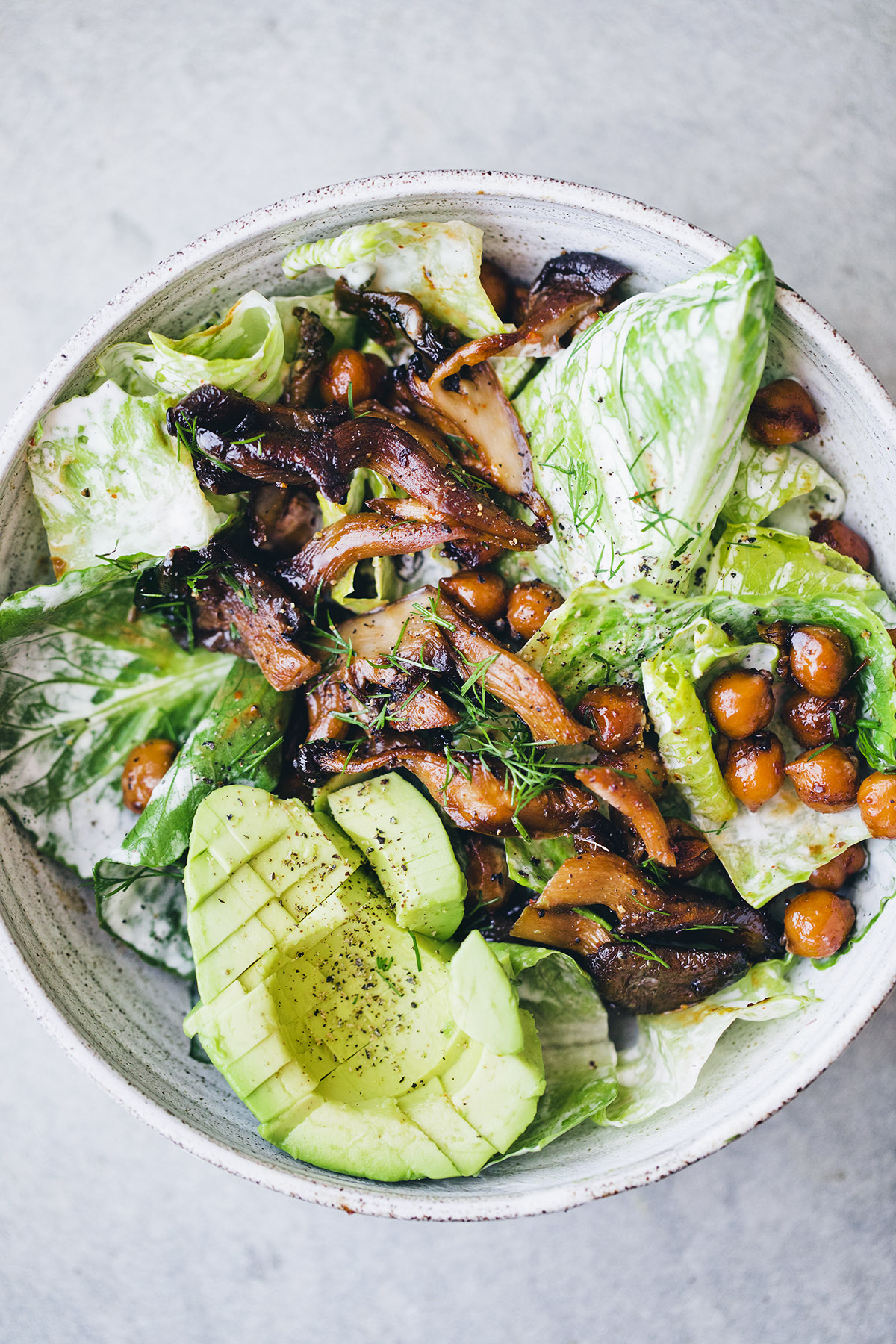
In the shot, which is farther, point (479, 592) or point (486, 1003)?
point (479, 592)

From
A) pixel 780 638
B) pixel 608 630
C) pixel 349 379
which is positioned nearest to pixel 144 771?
pixel 349 379

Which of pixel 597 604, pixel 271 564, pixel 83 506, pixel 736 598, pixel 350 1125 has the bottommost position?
pixel 350 1125

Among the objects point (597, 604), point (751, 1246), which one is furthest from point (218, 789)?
point (751, 1246)

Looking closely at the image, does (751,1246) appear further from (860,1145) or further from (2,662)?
(2,662)

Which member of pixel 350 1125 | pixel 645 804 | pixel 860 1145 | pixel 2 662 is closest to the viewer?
pixel 350 1125

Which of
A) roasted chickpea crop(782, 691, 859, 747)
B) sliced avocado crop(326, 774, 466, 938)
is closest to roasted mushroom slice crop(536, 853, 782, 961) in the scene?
sliced avocado crop(326, 774, 466, 938)

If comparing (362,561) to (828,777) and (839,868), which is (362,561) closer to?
(828,777)

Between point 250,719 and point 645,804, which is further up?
point 250,719
